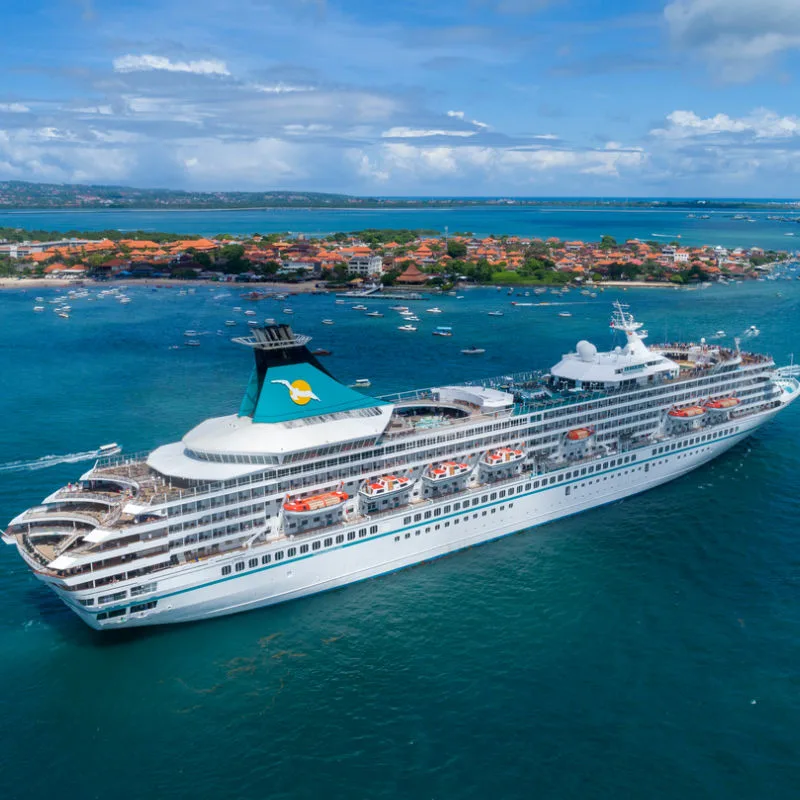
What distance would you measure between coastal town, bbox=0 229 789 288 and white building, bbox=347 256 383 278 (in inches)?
6.8

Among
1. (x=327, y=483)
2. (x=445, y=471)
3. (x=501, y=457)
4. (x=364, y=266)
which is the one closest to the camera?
(x=327, y=483)

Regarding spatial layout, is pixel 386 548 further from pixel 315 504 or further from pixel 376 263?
pixel 376 263

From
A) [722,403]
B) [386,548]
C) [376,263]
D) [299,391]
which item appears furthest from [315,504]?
[376,263]

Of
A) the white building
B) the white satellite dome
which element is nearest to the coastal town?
the white building

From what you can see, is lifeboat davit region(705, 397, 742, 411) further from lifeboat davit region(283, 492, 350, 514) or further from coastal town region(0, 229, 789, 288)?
coastal town region(0, 229, 789, 288)

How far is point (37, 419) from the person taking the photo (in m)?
48.5

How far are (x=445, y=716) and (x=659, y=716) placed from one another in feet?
21.1

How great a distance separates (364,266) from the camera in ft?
412

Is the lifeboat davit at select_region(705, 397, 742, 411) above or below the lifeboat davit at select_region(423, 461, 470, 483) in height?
above

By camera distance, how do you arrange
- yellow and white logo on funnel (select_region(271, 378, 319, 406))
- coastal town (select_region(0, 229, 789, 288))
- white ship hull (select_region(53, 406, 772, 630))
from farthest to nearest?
coastal town (select_region(0, 229, 789, 288)) < yellow and white logo on funnel (select_region(271, 378, 319, 406)) < white ship hull (select_region(53, 406, 772, 630))

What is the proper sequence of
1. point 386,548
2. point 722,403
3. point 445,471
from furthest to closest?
point 722,403, point 445,471, point 386,548

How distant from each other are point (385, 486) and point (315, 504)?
3.11m

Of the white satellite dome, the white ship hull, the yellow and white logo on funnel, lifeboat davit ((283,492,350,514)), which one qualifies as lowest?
the white ship hull

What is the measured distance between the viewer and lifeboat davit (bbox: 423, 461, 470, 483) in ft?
98.5
